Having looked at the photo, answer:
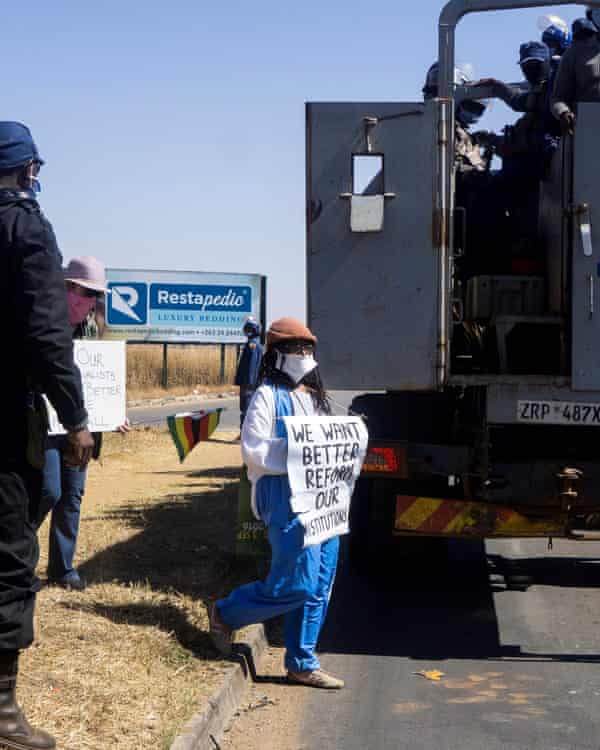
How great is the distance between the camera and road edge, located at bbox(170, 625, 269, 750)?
4.88 m

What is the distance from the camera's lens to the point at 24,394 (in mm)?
4457

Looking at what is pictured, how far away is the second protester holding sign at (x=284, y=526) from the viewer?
5.80m

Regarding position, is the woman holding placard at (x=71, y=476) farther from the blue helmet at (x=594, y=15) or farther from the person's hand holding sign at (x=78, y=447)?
the blue helmet at (x=594, y=15)

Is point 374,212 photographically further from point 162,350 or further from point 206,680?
point 162,350

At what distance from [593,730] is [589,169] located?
324 centimetres

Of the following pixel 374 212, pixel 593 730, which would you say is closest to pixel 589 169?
pixel 374 212

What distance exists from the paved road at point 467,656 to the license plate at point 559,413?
1.31 metres

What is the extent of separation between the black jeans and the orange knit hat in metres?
1.90

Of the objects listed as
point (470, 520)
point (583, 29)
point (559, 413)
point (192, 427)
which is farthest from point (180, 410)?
point (559, 413)

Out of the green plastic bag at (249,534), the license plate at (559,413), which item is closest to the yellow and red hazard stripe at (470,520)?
the license plate at (559,413)

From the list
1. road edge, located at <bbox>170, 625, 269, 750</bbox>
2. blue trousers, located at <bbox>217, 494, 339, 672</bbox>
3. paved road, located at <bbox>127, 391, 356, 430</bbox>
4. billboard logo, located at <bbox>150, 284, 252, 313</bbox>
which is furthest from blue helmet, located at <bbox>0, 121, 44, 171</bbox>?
billboard logo, located at <bbox>150, 284, 252, 313</bbox>

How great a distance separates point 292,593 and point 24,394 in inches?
77.2

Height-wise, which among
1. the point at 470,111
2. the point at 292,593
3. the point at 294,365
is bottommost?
the point at 292,593

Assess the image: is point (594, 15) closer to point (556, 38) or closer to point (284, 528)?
point (556, 38)
